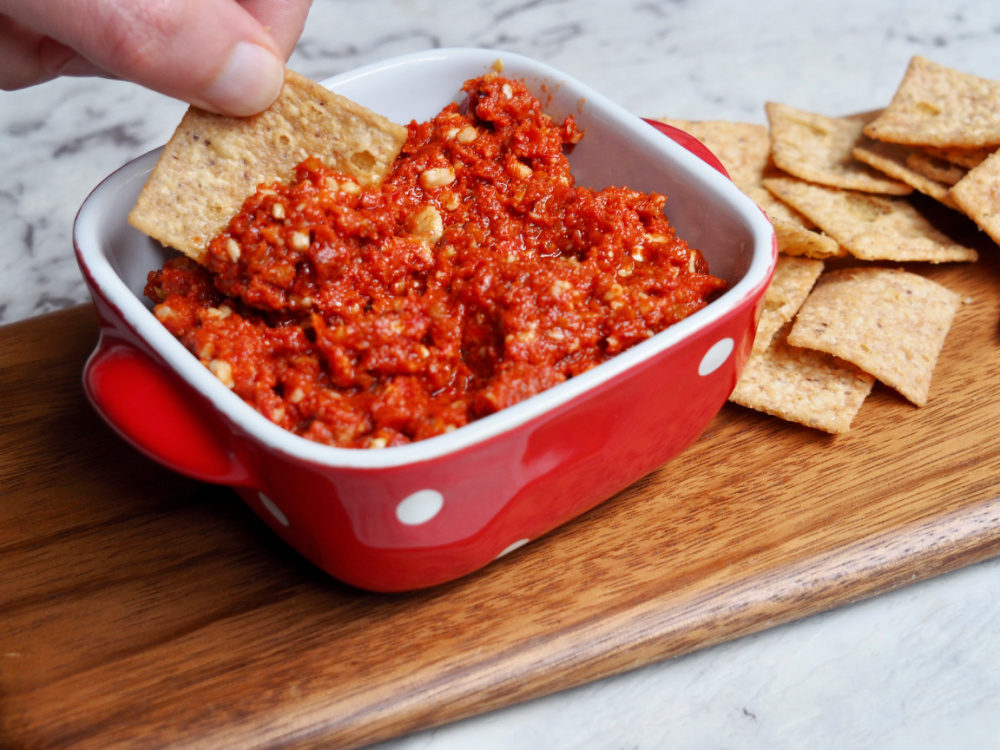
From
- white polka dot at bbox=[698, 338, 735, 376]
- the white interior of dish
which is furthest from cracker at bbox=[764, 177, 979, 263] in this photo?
white polka dot at bbox=[698, 338, 735, 376]

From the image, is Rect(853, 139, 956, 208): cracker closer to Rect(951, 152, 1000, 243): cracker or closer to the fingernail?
Rect(951, 152, 1000, 243): cracker

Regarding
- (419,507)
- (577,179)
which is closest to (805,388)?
(577,179)

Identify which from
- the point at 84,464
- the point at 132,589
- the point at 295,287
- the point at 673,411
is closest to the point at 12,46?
the point at 84,464

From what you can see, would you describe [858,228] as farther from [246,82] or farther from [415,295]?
[246,82]

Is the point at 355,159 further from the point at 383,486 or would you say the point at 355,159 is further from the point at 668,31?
the point at 668,31

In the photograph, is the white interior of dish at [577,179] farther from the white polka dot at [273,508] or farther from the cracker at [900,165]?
the cracker at [900,165]

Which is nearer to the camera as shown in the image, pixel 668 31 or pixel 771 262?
pixel 771 262

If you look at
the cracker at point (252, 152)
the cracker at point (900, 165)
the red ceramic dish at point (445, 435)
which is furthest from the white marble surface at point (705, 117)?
the cracker at point (252, 152)
